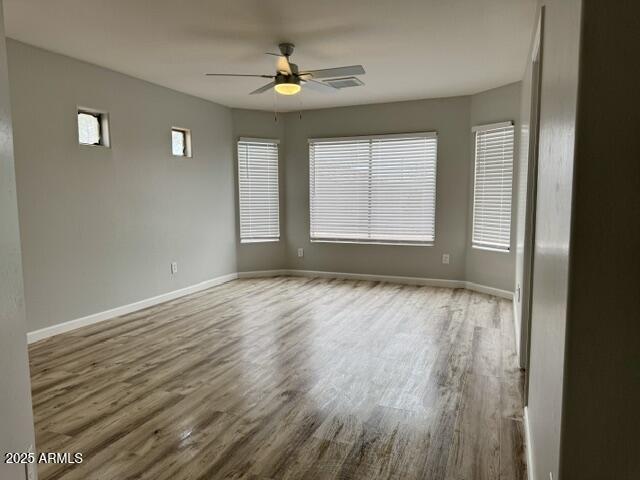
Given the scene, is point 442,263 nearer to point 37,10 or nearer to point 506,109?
point 506,109

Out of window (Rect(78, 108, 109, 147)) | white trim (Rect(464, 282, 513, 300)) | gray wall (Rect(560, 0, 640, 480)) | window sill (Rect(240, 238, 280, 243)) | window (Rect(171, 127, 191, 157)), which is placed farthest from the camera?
window sill (Rect(240, 238, 280, 243))

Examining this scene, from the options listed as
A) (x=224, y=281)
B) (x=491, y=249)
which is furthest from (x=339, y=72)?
(x=224, y=281)

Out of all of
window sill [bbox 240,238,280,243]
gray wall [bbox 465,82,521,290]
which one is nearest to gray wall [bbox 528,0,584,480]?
gray wall [bbox 465,82,521,290]

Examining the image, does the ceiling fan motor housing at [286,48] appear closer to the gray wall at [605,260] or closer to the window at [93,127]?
the window at [93,127]

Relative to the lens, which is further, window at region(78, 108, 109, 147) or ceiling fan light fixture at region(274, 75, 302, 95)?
window at region(78, 108, 109, 147)

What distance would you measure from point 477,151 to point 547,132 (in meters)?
4.20

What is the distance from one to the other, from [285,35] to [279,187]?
141 inches

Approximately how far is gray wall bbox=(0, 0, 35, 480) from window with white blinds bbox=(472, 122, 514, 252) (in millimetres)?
5040

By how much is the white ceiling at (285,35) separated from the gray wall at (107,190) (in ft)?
1.07

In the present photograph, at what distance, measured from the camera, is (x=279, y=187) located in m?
7.02

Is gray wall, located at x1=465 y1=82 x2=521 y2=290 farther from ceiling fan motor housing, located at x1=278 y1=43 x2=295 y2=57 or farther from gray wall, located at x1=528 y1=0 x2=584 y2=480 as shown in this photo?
gray wall, located at x1=528 y1=0 x2=584 y2=480

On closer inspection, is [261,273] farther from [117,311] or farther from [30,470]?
[30,470]

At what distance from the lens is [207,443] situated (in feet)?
7.61

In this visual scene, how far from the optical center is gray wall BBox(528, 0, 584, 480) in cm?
117
